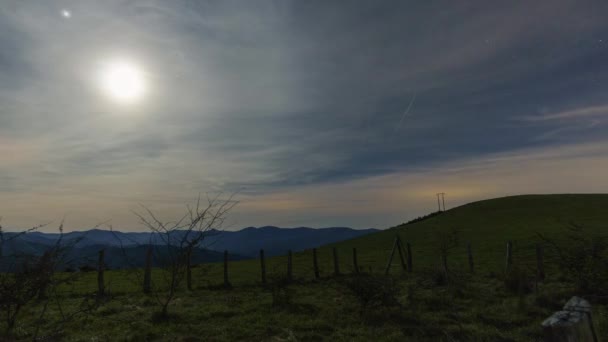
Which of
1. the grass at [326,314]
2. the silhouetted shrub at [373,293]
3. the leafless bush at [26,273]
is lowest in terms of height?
the grass at [326,314]

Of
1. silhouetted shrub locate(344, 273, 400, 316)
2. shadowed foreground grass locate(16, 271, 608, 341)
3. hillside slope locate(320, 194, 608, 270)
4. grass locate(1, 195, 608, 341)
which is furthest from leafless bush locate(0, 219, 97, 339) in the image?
hillside slope locate(320, 194, 608, 270)

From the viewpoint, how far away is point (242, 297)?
16266mm

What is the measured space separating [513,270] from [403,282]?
525 cm

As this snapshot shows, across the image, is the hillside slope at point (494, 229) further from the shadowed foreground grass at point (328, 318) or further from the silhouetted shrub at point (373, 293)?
the silhouetted shrub at point (373, 293)

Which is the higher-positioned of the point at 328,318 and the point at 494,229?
the point at 494,229

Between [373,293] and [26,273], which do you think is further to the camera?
[373,293]

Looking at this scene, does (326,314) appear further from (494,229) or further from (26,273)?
(494,229)

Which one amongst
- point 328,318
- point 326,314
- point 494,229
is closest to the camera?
point 328,318

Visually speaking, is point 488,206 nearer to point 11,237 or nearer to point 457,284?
point 457,284

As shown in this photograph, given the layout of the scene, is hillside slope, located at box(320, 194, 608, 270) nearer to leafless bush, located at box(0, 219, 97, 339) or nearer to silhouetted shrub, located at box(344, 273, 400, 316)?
silhouetted shrub, located at box(344, 273, 400, 316)

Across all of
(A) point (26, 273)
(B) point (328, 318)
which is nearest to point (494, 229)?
(B) point (328, 318)

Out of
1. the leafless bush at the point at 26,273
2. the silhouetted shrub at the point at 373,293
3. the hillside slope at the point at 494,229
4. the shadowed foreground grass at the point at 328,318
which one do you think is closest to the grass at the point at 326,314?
the shadowed foreground grass at the point at 328,318

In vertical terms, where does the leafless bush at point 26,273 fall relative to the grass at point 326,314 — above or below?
above

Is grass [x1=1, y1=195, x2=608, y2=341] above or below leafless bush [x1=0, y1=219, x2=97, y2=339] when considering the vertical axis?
below
